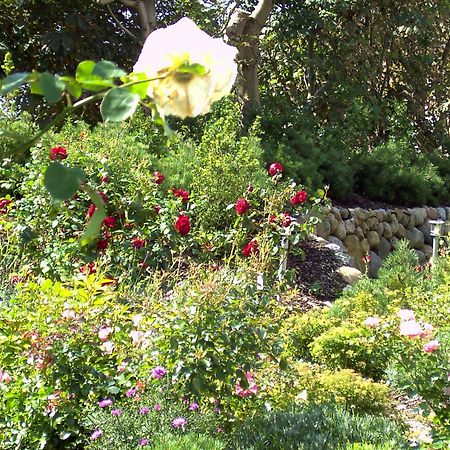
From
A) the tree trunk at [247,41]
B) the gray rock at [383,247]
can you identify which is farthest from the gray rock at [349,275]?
the tree trunk at [247,41]

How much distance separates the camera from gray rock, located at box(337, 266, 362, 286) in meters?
6.48

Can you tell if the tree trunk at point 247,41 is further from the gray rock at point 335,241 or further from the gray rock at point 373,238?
the gray rock at point 335,241

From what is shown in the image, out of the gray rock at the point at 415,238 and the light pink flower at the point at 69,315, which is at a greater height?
the gray rock at the point at 415,238

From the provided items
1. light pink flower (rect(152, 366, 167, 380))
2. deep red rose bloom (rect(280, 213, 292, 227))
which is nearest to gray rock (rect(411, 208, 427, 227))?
deep red rose bloom (rect(280, 213, 292, 227))

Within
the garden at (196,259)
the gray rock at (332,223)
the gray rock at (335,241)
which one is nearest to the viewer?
the garden at (196,259)

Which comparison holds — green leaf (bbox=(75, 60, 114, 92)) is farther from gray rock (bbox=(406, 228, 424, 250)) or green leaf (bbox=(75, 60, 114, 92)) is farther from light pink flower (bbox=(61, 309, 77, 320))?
gray rock (bbox=(406, 228, 424, 250))

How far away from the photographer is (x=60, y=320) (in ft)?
9.59

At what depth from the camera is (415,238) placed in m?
9.63

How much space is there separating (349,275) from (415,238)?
3420 mm

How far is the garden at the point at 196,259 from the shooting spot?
2.21 meters

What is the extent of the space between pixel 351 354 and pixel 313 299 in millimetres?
1652

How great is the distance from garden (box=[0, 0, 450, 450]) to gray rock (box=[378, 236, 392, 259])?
0.62 metres

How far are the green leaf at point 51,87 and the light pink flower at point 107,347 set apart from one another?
2377 mm

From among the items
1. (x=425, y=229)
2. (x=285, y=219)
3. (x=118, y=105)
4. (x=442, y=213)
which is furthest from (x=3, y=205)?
(x=442, y=213)
